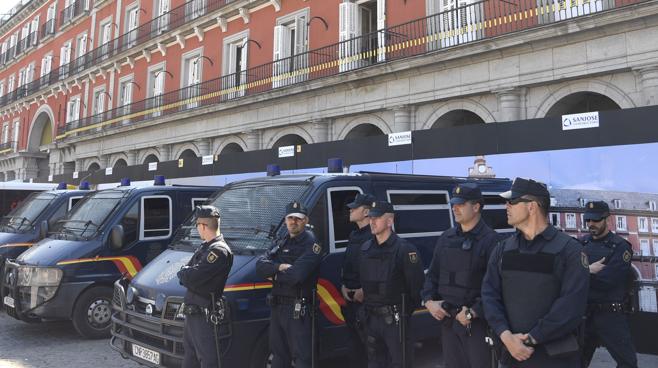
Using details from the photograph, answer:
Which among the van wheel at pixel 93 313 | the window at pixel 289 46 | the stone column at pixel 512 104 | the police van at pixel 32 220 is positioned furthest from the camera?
the window at pixel 289 46

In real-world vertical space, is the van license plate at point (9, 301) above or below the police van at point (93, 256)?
below

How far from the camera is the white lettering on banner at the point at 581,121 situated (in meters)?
6.85

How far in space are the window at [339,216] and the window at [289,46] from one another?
1130 centimetres

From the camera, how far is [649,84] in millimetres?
9359

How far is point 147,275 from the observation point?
4.98 m

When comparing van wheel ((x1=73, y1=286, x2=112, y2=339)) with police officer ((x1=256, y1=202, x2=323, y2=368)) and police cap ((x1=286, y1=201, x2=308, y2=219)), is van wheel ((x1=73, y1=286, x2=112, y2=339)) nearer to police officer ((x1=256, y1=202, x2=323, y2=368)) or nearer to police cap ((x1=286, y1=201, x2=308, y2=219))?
police officer ((x1=256, y1=202, x2=323, y2=368))

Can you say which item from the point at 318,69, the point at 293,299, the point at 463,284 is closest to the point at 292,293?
the point at 293,299

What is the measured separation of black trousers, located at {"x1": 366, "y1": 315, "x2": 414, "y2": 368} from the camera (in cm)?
407

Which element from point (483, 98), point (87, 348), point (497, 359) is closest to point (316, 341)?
point (497, 359)

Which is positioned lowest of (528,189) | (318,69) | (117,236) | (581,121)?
(117,236)

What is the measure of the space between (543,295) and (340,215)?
95.5 inches

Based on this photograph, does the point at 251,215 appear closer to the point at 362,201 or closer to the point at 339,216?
the point at 339,216

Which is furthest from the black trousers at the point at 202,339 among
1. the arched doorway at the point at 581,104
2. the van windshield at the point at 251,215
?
the arched doorway at the point at 581,104

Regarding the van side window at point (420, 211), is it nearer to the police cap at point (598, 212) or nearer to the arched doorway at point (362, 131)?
the police cap at point (598, 212)
